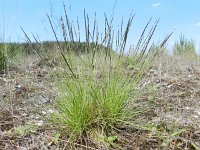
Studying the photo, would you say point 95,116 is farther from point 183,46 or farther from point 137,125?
point 183,46

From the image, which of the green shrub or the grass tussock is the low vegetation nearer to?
the grass tussock

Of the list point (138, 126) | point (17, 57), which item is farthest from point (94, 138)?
point (17, 57)

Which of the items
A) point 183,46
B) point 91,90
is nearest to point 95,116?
point 91,90

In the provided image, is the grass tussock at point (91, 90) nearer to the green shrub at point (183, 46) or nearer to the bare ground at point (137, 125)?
the bare ground at point (137, 125)

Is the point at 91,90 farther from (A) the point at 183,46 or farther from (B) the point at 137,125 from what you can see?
(A) the point at 183,46

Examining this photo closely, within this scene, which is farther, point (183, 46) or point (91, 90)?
Result: point (183, 46)

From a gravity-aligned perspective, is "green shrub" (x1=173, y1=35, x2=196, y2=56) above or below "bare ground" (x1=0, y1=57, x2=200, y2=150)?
above

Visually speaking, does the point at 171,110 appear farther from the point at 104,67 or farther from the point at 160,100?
the point at 104,67

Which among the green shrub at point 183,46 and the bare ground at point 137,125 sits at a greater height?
the green shrub at point 183,46

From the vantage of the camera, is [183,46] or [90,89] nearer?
[90,89]

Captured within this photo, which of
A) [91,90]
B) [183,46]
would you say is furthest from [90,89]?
[183,46]

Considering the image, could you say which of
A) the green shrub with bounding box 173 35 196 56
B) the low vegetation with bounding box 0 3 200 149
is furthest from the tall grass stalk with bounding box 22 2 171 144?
the green shrub with bounding box 173 35 196 56

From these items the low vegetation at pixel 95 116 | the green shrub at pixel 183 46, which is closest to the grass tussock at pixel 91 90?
the low vegetation at pixel 95 116

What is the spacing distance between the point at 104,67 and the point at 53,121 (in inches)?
22.5
